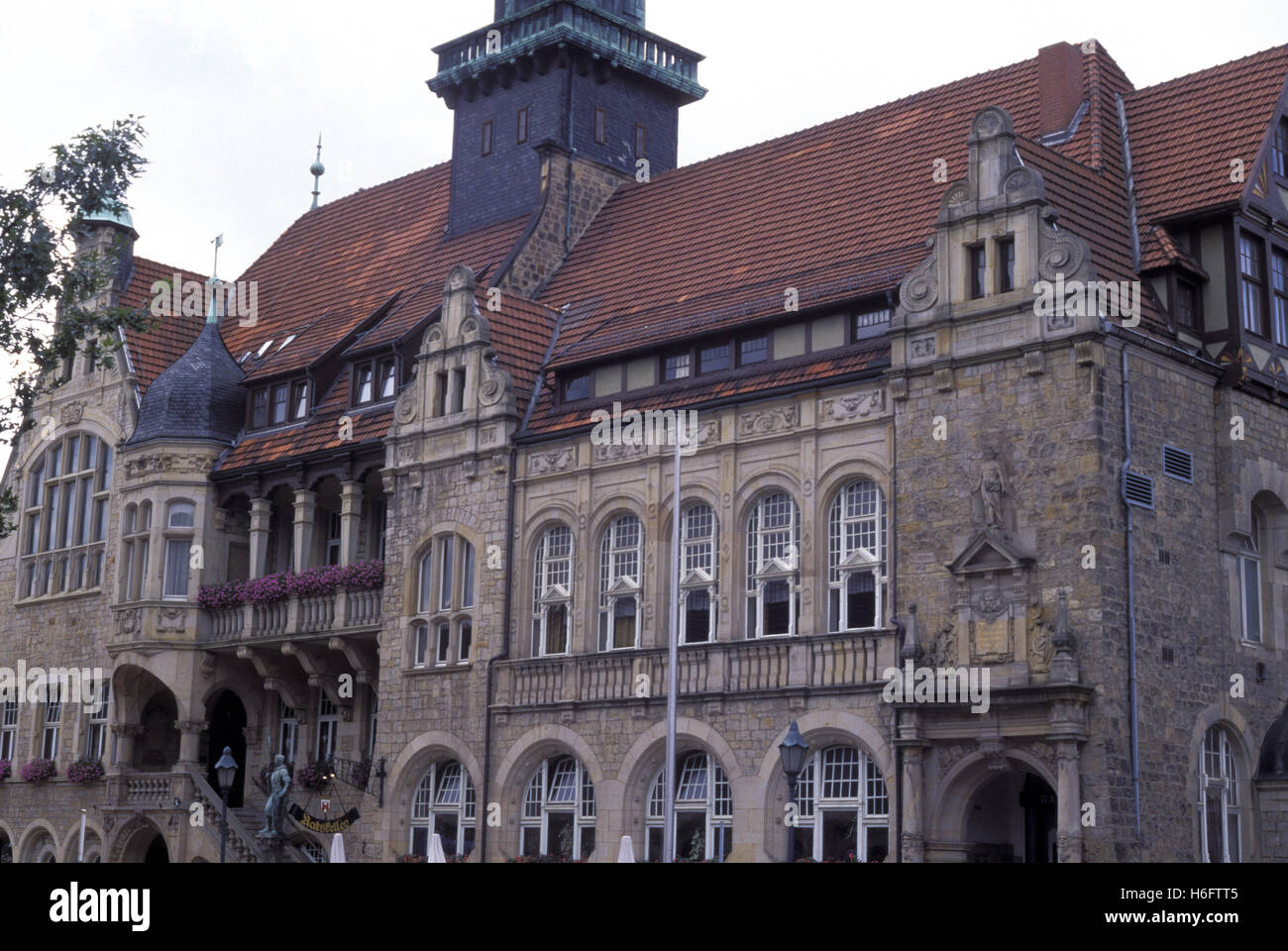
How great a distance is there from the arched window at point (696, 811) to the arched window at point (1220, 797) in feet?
23.4

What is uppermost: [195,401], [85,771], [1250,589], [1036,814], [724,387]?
[195,401]

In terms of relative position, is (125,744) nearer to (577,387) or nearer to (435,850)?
(435,850)

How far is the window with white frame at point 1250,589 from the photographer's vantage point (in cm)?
2719

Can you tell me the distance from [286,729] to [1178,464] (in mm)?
20365

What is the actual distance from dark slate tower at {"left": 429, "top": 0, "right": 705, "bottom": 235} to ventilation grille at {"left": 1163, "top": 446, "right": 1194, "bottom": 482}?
1723cm

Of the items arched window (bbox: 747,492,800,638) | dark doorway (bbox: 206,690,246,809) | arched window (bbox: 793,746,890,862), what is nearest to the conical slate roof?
dark doorway (bbox: 206,690,246,809)

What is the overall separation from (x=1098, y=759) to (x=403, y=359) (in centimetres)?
1779

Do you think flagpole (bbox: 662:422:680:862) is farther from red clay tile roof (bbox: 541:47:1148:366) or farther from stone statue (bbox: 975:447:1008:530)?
stone statue (bbox: 975:447:1008:530)

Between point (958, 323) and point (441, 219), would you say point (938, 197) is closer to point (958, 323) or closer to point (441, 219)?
point (958, 323)

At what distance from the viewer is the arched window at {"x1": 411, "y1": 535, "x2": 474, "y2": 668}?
107 feet

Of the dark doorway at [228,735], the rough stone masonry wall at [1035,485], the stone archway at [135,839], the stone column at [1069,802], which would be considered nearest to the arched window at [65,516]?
the dark doorway at [228,735]

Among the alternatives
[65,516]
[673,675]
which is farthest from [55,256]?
[65,516]

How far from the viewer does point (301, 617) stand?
35438 millimetres

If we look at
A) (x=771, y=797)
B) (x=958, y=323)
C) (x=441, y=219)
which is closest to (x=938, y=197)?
(x=958, y=323)
